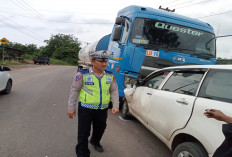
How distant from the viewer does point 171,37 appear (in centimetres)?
554

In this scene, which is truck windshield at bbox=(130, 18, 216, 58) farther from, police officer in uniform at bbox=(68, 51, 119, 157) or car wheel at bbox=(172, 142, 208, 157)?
car wheel at bbox=(172, 142, 208, 157)

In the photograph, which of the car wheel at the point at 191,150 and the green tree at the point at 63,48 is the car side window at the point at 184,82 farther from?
the green tree at the point at 63,48

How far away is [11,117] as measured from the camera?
453 centimetres

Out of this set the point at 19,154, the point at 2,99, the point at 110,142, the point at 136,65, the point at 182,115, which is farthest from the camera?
the point at 2,99

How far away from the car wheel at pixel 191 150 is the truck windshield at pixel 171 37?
3.34m

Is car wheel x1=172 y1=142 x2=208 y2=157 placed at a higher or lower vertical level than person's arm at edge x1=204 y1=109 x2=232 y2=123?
lower

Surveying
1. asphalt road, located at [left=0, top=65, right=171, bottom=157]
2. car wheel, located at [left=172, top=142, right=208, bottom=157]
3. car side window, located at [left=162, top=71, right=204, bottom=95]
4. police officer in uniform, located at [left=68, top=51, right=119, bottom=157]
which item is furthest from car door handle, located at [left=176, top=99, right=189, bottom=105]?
asphalt road, located at [left=0, top=65, right=171, bottom=157]

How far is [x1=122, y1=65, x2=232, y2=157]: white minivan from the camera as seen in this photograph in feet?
6.92

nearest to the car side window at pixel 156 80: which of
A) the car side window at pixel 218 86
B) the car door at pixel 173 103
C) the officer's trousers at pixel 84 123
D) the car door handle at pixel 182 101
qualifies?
the car door at pixel 173 103

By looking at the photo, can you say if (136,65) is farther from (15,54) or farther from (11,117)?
(15,54)

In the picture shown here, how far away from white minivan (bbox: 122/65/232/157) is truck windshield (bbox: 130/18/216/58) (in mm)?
2004

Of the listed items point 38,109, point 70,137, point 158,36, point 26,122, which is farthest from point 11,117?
point 158,36

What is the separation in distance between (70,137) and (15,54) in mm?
32548

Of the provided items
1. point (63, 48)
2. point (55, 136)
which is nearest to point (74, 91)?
point (55, 136)
